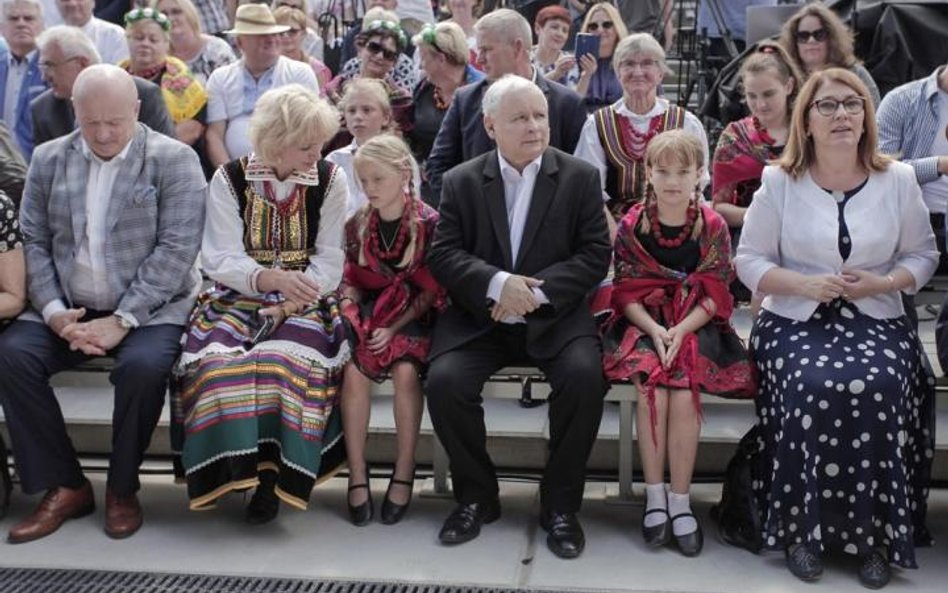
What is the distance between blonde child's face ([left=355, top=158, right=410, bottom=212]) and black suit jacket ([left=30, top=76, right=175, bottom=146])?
4.49 feet

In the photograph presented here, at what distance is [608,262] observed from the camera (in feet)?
13.5

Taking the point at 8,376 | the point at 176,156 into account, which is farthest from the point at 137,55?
the point at 8,376

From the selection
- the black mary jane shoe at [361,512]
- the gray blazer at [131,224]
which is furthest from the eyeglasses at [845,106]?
the gray blazer at [131,224]

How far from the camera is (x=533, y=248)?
4090mm

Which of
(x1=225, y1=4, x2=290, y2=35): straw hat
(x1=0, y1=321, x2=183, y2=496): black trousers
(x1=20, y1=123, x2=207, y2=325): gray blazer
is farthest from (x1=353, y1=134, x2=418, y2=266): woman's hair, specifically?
(x1=225, y1=4, x2=290, y2=35): straw hat

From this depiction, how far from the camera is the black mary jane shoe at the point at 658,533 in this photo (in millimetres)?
3826

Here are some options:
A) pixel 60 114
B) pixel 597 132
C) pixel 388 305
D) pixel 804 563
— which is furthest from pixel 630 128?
pixel 60 114

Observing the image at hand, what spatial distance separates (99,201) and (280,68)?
196 cm

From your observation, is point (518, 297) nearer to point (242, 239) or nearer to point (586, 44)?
point (242, 239)

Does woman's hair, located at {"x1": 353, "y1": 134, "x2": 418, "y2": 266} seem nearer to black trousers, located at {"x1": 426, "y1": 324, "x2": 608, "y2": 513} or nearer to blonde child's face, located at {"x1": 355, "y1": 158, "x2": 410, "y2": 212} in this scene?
blonde child's face, located at {"x1": 355, "y1": 158, "x2": 410, "y2": 212}

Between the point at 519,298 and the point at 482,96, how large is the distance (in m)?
1.48

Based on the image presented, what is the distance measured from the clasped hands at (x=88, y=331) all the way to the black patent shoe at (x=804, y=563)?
2310 mm

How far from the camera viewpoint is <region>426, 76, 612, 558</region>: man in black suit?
3.91 m

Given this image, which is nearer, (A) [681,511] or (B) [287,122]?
(A) [681,511]
